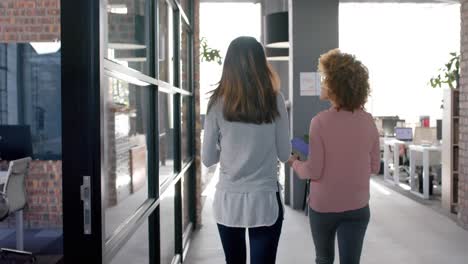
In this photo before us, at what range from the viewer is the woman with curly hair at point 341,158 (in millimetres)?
2176

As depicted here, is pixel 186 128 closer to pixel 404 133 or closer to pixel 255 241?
pixel 255 241

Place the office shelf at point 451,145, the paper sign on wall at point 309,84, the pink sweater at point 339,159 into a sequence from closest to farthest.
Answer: the pink sweater at point 339,159
the office shelf at point 451,145
the paper sign on wall at point 309,84

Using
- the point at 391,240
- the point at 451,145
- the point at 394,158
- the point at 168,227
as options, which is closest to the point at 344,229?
the point at 168,227

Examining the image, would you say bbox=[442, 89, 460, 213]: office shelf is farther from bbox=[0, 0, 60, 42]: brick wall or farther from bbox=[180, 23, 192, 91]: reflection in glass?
bbox=[0, 0, 60, 42]: brick wall

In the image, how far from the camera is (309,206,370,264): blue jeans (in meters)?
2.22

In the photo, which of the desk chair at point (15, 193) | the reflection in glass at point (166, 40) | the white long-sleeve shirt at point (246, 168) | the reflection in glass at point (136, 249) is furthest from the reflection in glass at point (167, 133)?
the white long-sleeve shirt at point (246, 168)

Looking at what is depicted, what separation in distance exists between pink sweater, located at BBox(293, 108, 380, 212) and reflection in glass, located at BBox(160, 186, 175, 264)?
1722 mm

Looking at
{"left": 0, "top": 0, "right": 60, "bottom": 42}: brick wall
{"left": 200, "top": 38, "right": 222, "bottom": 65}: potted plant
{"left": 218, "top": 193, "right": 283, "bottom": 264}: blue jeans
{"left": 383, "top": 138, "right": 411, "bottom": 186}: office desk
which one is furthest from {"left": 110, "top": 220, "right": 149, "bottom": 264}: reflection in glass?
{"left": 383, "top": 138, "right": 411, "bottom": 186}: office desk

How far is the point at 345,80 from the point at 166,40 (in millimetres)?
1935

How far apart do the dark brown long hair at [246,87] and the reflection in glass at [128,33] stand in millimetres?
424

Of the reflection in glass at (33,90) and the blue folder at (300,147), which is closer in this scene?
the blue folder at (300,147)

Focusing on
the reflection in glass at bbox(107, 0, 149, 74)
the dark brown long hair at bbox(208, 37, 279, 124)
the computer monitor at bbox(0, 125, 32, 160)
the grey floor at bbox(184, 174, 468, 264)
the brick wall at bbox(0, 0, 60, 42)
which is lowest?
the grey floor at bbox(184, 174, 468, 264)

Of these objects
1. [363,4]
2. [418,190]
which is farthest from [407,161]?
[363,4]

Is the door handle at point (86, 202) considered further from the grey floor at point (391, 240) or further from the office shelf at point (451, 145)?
the office shelf at point (451, 145)
